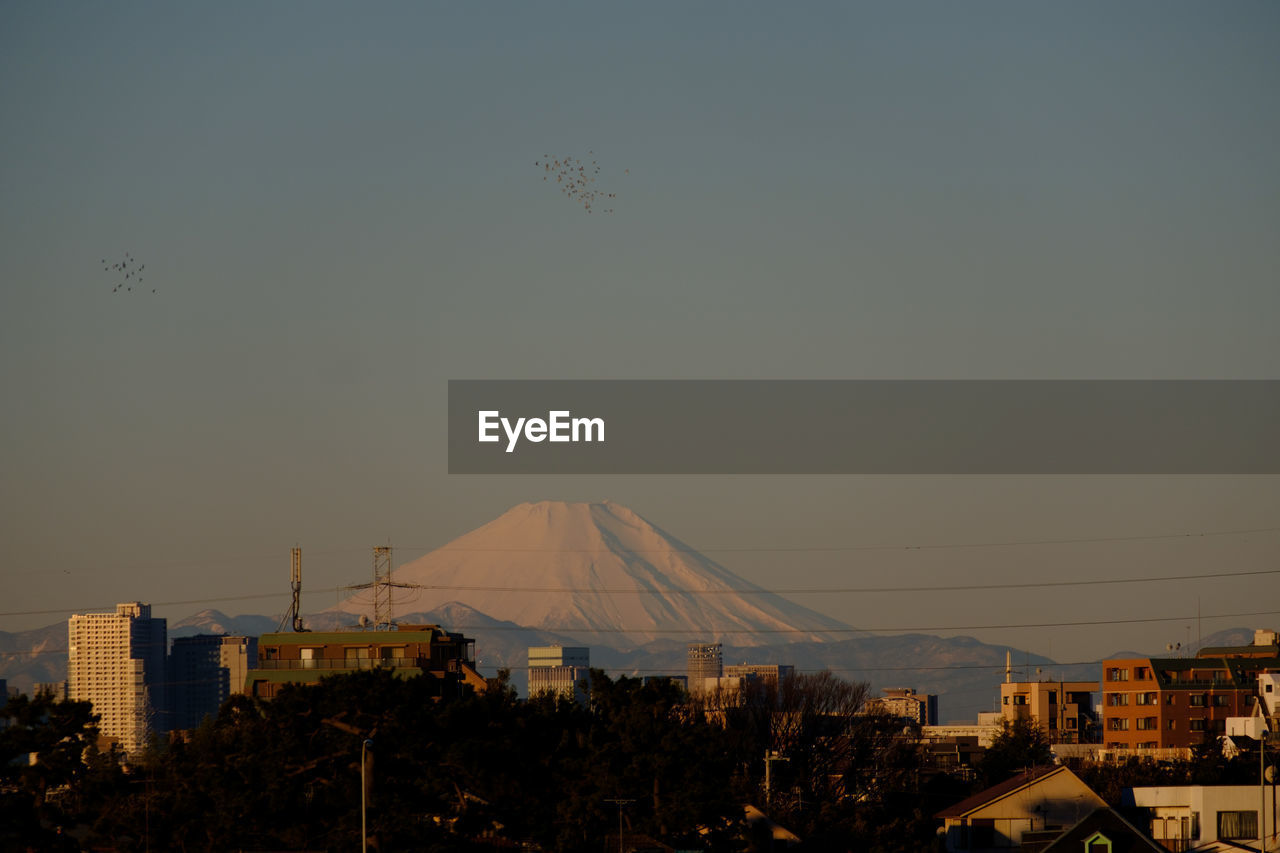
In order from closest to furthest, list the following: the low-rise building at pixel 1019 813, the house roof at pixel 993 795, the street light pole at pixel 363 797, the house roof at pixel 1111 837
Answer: the street light pole at pixel 363 797, the house roof at pixel 1111 837, the low-rise building at pixel 1019 813, the house roof at pixel 993 795

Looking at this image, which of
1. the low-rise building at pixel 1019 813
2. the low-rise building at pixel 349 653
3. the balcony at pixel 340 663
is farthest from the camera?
the low-rise building at pixel 349 653

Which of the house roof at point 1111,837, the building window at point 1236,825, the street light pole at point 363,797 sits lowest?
the building window at point 1236,825

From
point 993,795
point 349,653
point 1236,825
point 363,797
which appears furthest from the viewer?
point 349,653

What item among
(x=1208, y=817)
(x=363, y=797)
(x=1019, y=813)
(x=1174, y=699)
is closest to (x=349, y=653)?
(x=1019, y=813)

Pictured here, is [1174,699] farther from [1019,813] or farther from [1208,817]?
[1019,813]

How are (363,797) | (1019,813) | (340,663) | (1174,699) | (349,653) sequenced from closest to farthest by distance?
(363,797), (1019,813), (340,663), (349,653), (1174,699)

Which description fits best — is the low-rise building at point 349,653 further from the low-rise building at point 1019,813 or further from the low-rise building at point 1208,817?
the low-rise building at point 1208,817

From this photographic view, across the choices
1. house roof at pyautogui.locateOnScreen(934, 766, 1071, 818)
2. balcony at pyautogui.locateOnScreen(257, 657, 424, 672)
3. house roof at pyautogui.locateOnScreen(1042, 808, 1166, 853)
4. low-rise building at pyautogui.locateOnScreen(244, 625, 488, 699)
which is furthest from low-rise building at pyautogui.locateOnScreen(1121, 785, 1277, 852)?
balcony at pyautogui.locateOnScreen(257, 657, 424, 672)

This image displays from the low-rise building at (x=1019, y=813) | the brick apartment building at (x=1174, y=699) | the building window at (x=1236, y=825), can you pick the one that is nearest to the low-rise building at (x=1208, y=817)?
the building window at (x=1236, y=825)

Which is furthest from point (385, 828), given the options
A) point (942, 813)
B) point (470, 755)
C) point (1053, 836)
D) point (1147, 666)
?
point (1147, 666)
